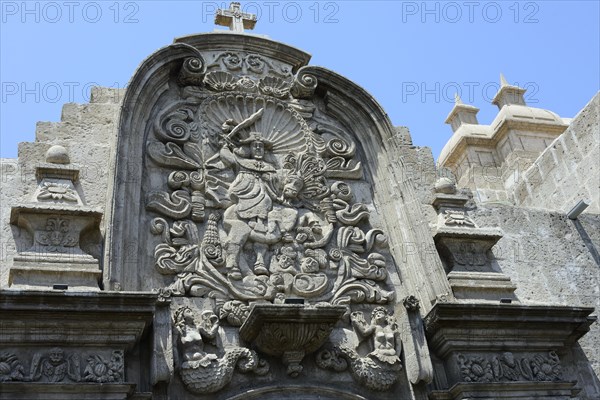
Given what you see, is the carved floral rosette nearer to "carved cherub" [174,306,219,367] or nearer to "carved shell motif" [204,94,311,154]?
"carved shell motif" [204,94,311,154]

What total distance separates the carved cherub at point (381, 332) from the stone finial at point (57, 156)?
9.42ft

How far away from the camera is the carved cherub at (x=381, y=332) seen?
6.01 meters

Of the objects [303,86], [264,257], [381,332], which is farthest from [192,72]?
[381,332]

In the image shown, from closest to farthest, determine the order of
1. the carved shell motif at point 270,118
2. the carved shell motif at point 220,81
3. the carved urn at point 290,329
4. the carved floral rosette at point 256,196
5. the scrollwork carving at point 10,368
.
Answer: the scrollwork carving at point 10,368, the carved urn at point 290,329, the carved floral rosette at point 256,196, the carved shell motif at point 270,118, the carved shell motif at point 220,81

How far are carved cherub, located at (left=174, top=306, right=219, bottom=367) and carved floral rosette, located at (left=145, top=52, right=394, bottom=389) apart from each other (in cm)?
15

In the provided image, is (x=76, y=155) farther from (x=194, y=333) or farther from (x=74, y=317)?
(x=194, y=333)

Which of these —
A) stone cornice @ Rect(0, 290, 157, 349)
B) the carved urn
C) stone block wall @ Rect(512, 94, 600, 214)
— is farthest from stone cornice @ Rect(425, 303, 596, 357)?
stone block wall @ Rect(512, 94, 600, 214)

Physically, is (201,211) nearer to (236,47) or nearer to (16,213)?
(16,213)

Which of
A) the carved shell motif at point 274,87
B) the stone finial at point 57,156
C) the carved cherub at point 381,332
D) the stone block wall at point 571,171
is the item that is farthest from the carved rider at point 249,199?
the stone block wall at point 571,171

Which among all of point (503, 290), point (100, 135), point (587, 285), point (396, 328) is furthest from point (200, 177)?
point (587, 285)

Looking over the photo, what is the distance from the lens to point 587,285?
768cm

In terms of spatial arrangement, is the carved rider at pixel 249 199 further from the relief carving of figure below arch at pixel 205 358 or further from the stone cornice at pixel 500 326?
the stone cornice at pixel 500 326

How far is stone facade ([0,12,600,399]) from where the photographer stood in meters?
5.42

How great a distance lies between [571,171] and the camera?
9.22 m
